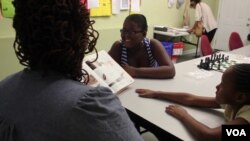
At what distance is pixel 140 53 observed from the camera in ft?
6.66

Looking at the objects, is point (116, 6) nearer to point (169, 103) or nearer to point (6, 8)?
point (6, 8)

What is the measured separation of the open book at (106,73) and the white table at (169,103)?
61 mm

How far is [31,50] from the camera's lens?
612 mm

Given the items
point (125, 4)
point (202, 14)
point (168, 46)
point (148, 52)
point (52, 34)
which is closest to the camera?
point (52, 34)

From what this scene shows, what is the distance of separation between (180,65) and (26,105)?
1756 millimetres

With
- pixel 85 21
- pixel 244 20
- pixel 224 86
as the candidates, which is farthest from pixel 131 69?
pixel 244 20

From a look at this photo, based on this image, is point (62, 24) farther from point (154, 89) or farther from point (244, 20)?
point (244, 20)

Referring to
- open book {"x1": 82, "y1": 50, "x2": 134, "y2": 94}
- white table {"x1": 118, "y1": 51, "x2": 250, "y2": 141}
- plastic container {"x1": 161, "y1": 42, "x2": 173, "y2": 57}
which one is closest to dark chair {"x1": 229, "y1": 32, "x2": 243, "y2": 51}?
plastic container {"x1": 161, "y1": 42, "x2": 173, "y2": 57}

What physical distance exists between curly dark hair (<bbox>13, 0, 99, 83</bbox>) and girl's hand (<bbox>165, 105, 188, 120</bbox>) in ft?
2.37

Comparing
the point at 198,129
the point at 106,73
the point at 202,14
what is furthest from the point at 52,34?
the point at 202,14

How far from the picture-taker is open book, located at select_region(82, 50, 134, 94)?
143 cm

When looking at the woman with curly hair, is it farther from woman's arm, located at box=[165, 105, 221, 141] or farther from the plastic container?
the plastic container

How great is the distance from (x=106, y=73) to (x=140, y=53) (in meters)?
0.59

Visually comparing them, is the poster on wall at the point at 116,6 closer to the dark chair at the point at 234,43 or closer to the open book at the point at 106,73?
the dark chair at the point at 234,43
